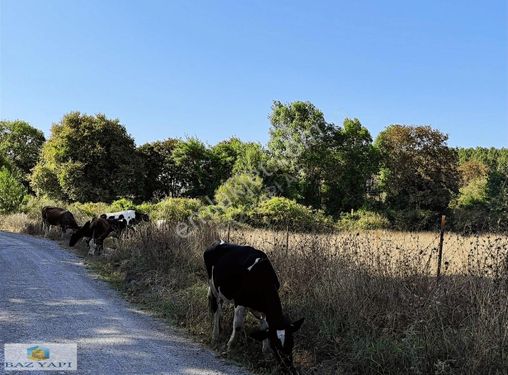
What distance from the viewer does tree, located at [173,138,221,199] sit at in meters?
37.0

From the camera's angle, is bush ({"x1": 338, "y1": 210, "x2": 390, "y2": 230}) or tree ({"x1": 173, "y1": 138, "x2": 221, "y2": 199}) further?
tree ({"x1": 173, "y1": 138, "x2": 221, "y2": 199})

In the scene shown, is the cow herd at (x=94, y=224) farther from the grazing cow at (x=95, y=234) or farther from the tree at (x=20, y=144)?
the tree at (x=20, y=144)

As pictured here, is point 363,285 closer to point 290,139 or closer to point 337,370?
point 337,370

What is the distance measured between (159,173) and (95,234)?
23.9m

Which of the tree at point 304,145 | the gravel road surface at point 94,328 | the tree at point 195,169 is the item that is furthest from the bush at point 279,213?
the gravel road surface at point 94,328

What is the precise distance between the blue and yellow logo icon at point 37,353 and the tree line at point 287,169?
24.3 m

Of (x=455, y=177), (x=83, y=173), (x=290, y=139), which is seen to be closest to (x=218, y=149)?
(x=290, y=139)

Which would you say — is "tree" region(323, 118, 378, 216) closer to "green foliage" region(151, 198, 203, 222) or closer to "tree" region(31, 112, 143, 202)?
"green foliage" region(151, 198, 203, 222)

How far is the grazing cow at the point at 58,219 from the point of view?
1872 centimetres

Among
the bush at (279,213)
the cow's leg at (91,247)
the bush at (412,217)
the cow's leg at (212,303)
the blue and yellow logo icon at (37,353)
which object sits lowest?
the blue and yellow logo icon at (37,353)

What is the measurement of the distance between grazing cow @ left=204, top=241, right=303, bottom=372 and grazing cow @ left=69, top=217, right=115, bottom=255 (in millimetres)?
8728

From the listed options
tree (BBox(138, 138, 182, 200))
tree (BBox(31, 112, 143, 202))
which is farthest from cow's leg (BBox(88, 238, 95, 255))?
tree (BBox(138, 138, 182, 200))

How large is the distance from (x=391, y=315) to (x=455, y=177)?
1386 inches

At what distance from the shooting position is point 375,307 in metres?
5.97
